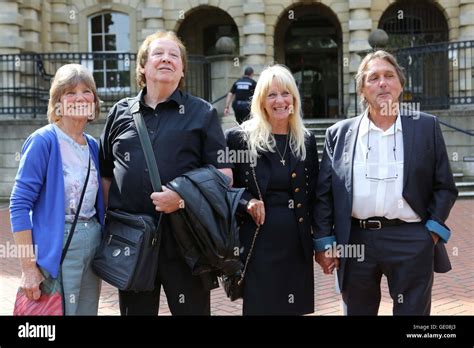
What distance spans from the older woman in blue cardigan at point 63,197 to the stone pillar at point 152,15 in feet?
51.9

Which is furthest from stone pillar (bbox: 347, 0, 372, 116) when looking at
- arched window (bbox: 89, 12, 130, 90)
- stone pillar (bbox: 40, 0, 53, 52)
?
stone pillar (bbox: 40, 0, 53, 52)

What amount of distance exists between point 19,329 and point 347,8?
1707 centimetres

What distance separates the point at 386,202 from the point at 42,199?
6.70 ft

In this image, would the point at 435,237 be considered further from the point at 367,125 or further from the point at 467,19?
the point at 467,19

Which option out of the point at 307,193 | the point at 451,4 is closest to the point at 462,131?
the point at 451,4

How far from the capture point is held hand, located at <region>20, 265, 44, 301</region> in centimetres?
327

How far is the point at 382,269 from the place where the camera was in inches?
144

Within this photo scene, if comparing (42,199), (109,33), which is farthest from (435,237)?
(109,33)

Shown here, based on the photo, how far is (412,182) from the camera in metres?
3.56

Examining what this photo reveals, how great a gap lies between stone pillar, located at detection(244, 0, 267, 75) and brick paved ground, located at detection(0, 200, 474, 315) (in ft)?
36.1

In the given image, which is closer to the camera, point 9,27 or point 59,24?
point 9,27

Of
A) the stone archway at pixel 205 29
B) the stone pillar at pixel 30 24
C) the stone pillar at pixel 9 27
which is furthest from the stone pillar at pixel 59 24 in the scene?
the stone archway at pixel 205 29

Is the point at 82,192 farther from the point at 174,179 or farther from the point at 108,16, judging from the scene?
the point at 108,16

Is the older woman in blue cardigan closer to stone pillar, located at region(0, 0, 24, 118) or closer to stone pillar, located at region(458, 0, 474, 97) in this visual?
stone pillar, located at region(0, 0, 24, 118)
